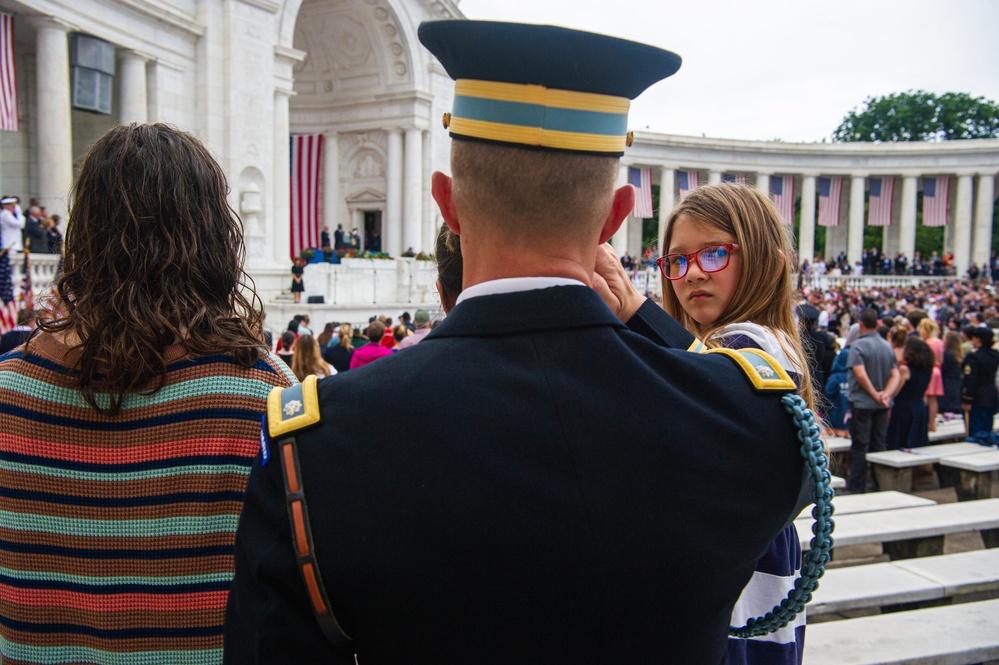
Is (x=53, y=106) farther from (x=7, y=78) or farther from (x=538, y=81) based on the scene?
(x=538, y=81)

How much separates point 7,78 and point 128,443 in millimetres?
18694

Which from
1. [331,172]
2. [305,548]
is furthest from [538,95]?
[331,172]

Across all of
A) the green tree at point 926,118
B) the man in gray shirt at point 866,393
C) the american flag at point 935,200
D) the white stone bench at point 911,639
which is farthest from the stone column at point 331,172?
the green tree at point 926,118

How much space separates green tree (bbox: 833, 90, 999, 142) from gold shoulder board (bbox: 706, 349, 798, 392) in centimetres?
7919

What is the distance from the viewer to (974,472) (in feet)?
29.8

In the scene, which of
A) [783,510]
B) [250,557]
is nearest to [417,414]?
[250,557]

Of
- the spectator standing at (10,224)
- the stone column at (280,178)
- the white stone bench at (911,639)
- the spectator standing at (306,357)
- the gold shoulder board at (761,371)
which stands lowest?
the white stone bench at (911,639)

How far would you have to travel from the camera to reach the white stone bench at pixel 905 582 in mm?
5379

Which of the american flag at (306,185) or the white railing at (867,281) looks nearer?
the american flag at (306,185)

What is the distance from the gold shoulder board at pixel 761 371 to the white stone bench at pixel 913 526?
5008mm

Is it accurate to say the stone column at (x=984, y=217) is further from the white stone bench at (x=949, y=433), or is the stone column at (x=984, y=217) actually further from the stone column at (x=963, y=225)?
the white stone bench at (x=949, y=433)

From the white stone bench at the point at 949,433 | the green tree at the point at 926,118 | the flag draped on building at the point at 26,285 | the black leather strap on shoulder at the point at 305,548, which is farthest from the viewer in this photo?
the green tree at the point at 926,118

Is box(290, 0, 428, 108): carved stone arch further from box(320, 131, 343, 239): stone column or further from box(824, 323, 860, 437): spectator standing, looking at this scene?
box(824, 323, 860, 437): spectator standing

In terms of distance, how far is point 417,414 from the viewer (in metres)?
1.34
